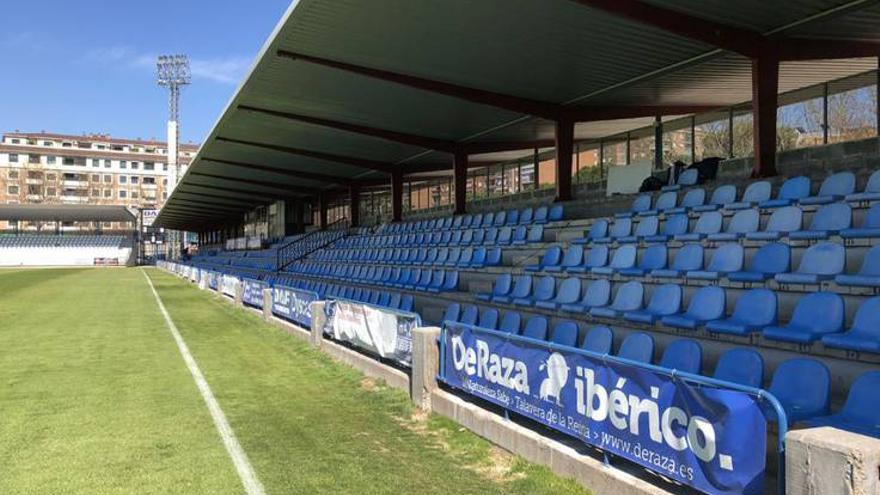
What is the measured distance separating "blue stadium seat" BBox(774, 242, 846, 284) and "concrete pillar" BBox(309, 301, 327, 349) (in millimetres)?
8640

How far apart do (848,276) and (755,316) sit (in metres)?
1.04

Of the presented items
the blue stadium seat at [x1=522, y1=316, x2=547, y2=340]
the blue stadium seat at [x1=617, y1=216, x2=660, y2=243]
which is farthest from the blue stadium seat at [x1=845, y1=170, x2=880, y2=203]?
the blue stadium seat at [x1=522, y1=316, x2=547, y2=340]

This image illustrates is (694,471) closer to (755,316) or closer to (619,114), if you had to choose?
(755,316)

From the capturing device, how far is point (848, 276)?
7.00m

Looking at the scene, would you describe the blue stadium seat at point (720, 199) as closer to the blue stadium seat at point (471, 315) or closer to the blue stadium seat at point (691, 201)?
the blue stadium seat at point (691, 201)

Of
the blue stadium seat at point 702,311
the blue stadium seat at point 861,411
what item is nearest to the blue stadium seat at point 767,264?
the blue stadium seat at point 702,311

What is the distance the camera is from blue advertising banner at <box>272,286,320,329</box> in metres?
14.9

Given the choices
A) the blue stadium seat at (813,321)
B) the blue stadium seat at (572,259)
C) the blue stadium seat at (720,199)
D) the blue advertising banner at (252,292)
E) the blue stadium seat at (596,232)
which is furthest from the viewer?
the blue advertising banner at (252,292)

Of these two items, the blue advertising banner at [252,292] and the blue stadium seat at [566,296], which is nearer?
the blue stadium seat at [566,296]

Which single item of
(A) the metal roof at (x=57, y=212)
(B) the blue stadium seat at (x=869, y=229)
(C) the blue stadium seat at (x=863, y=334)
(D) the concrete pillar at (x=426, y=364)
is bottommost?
(D) the concrete pillar at (x=426, y=364)

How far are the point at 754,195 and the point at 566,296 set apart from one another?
11.8 feet

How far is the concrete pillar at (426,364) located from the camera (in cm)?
823

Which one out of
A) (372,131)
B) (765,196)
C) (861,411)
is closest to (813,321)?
(861,411)

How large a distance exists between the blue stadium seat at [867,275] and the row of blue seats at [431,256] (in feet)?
29.9
